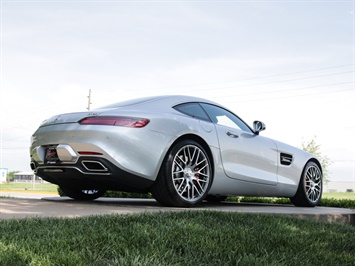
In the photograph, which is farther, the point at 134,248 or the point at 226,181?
the point at 226,181

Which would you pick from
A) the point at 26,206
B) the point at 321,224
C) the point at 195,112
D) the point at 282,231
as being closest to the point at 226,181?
the point at 195,112

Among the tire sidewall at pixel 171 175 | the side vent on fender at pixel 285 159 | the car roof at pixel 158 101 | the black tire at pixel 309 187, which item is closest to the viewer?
the tire sidewall at pixel 171 175

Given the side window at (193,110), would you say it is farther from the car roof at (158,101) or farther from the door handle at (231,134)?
the door handle at (231,134)

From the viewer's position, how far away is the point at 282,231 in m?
4.05

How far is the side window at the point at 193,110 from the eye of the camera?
19.3 feet

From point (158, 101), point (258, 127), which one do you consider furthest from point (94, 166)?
point (258, 127)

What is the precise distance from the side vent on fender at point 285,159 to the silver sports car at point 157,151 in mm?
558

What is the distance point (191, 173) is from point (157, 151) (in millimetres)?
584

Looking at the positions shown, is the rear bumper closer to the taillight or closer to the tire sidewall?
the tire sidewall

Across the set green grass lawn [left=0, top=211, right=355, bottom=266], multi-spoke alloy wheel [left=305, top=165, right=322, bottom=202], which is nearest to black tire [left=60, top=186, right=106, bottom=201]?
green grass lawn [left=0, top=211, right=355, bottom=266]

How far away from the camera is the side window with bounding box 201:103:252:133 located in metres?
6.28

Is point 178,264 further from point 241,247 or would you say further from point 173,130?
point 173,130

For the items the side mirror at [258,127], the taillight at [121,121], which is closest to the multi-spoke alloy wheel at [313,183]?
the side mirror at [258,127]

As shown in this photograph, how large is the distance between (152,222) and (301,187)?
431 cm
